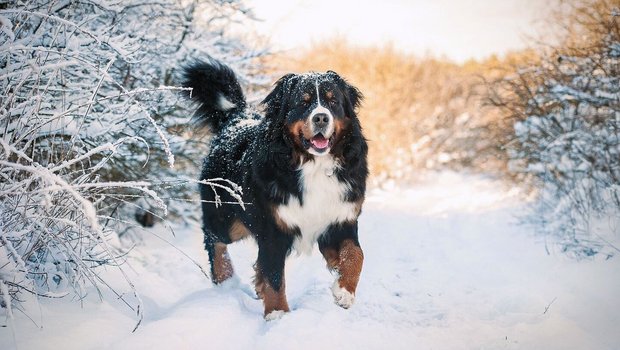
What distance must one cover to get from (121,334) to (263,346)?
769mm

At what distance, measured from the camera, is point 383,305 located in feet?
11.3

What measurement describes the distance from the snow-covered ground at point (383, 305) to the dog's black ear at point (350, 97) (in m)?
1.45

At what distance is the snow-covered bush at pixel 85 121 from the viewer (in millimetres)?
2095

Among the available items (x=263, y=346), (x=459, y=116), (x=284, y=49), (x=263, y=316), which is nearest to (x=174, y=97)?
(x=284, y=49)

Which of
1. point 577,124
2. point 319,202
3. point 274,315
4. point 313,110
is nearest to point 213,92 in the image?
point 313,110

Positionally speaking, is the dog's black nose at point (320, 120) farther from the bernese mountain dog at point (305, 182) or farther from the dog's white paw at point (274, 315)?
the dog's white paw at point (274, 315)

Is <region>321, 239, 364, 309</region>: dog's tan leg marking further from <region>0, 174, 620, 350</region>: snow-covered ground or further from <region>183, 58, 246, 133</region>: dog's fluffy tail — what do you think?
<region>183, 58, 246, 133</region>: dog's fluffy tail

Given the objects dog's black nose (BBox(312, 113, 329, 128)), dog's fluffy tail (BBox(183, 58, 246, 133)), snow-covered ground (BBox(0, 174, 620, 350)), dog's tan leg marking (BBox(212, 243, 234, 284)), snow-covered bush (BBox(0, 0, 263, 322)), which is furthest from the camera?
dog's fluffy tail (BBox(183, 58, 246, 133))

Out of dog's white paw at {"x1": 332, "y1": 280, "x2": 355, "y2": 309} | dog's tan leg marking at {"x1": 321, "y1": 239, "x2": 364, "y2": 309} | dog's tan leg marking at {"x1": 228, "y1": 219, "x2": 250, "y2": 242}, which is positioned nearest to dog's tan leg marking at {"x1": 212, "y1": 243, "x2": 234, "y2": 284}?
dog's tan leg marking at {"x1": 228, "y1": 219, "x2": 250, "y2": 242}

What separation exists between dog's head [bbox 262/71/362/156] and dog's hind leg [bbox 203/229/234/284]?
4.67 ft

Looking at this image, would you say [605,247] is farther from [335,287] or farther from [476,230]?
[335,287]

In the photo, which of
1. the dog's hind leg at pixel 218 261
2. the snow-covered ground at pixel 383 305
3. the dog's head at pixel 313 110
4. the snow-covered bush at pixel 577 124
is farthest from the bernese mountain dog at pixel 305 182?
the snow-covered bush at pixel 577 124

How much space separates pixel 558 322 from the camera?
9.70 feet

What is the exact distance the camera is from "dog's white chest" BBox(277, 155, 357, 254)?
321 cm
